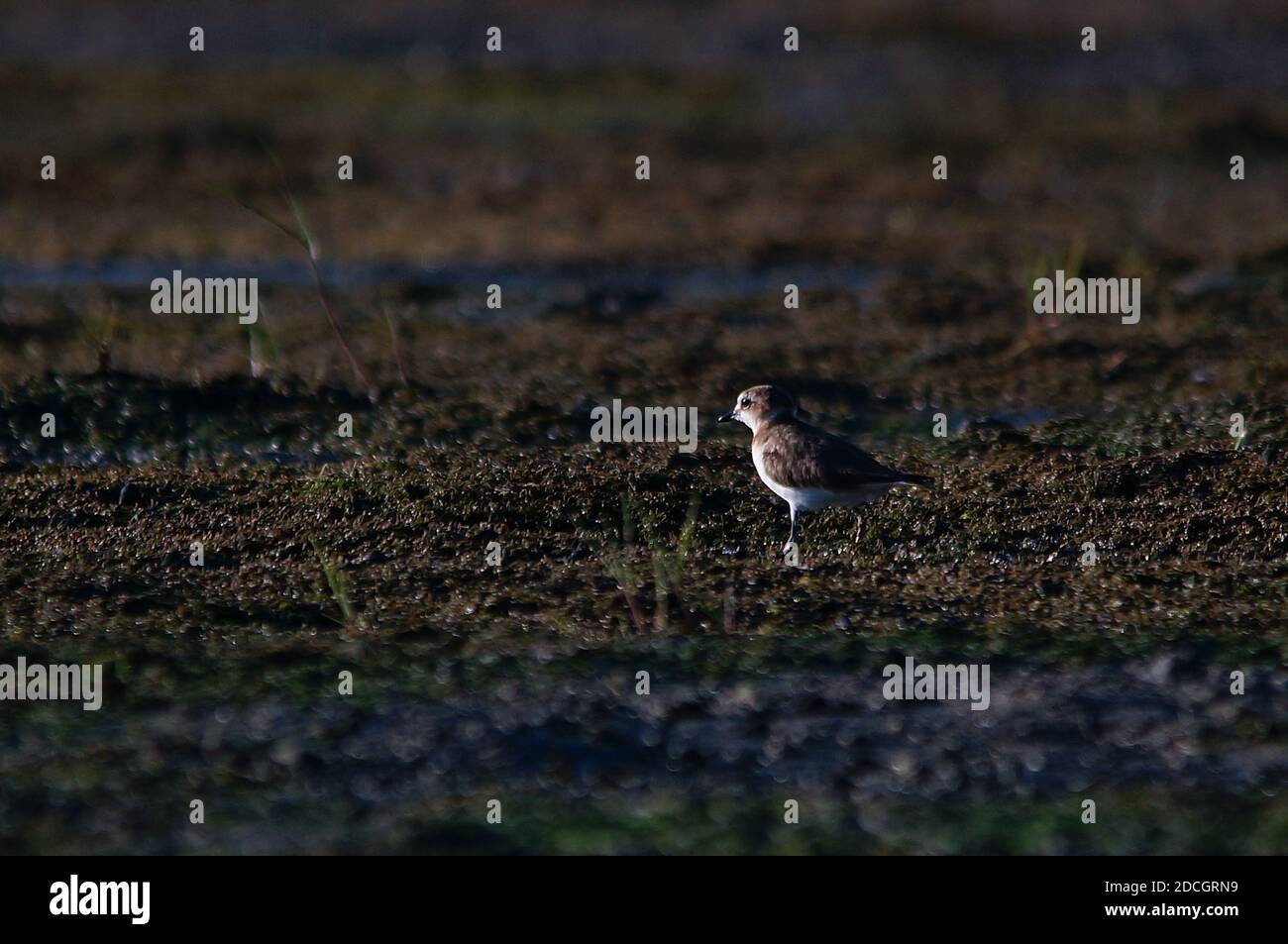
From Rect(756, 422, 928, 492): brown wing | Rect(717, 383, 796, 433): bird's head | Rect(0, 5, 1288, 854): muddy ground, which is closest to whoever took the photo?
Rect(0, 5, 1288, 854): muddy ground

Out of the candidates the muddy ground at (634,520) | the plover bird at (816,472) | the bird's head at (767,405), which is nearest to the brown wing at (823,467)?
the plover bird at (816,472)

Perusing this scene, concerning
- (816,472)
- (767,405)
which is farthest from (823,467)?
(767,405)

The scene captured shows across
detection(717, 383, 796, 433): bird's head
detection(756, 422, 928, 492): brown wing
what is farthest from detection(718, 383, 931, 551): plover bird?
detection(717, 383, 796, 433): bird's head

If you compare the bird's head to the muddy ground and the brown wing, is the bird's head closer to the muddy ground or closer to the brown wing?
the muddy ground

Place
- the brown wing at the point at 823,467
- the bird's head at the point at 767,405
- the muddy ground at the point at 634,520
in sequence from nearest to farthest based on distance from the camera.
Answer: the muddy ground at the point at 634,520, the brown wing at the point at 823,467, the bird's head at the point at 767,405

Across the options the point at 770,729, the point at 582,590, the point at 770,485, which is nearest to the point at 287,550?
the point at 582,590

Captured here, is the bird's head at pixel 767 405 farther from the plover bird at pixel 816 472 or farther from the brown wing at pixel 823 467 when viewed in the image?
the brown wing at pixel 823 467
